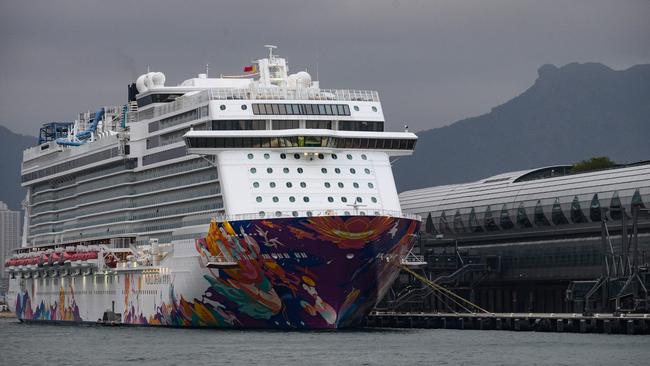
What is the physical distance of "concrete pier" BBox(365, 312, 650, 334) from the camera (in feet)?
230

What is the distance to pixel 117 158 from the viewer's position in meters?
85.6

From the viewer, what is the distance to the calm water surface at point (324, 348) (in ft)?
181

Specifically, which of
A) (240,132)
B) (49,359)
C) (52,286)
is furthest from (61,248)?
(49,359)

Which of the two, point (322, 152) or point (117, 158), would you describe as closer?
point (322, 152)

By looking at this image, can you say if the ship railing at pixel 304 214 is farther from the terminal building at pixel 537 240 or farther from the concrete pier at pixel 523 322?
the terminal building at pixel 537 240

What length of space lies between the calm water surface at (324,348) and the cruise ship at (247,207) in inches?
80.5

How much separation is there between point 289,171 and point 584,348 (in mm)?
17707

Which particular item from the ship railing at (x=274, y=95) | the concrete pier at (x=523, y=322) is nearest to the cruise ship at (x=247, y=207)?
the ship railing at (x=274, y=95)

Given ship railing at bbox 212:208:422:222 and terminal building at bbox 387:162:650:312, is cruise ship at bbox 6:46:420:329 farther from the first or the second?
terminal building at bbox 387:162:650:312

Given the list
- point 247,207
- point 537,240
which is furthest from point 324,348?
point 537,240

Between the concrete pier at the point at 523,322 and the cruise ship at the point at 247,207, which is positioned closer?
the cruise ship at the point at 247,207

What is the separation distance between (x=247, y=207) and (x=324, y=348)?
1104 cm

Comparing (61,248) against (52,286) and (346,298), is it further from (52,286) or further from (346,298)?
(346,298)

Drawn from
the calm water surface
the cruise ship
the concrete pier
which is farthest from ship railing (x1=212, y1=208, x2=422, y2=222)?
the concrete pier
